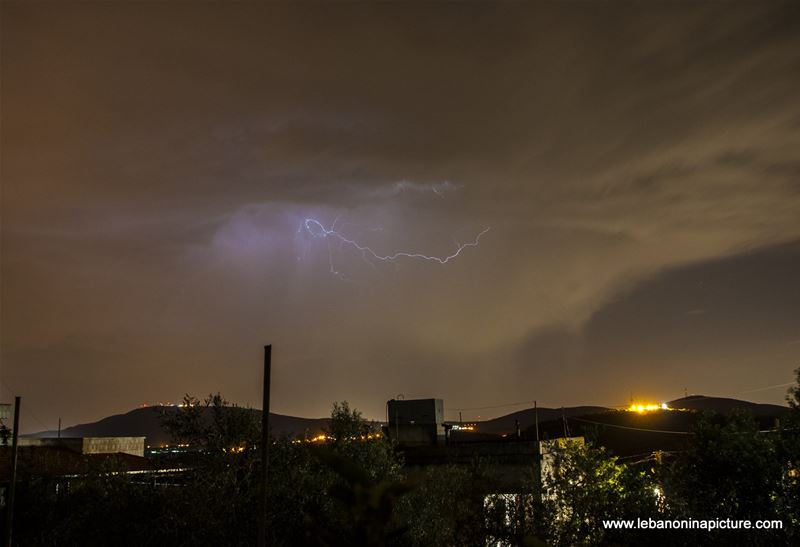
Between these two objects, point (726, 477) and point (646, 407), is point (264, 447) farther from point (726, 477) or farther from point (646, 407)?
point (646, 407)

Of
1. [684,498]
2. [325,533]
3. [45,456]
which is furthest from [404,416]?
[325,533]

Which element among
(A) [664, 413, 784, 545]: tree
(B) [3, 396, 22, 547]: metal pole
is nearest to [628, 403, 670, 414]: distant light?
(A) [664, 413, 784, 545]: tree

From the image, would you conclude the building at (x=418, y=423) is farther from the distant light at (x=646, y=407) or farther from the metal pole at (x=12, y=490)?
the distant light at (x=646, y=407)

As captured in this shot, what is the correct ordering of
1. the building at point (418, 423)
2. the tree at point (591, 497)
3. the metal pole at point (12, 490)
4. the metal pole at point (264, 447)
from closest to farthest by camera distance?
the metal pole at point (264, 447) < the tree at point (591, 497) < the metal pole at point (12, 490) < the building at point (418, 423)

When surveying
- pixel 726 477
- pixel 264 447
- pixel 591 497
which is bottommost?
pixel 591 497

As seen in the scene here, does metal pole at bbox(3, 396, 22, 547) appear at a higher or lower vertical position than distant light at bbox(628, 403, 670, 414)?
lower

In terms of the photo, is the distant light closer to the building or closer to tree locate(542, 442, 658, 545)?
the building

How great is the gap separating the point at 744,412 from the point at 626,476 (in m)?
3.94

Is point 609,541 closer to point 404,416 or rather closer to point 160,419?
point 160,419

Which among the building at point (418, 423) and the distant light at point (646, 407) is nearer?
the building at point (418, 423)

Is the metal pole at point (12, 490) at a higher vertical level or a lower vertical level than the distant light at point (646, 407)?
lower

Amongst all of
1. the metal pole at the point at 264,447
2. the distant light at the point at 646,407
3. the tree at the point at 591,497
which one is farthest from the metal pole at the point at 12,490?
the distant light at the point at 646,407

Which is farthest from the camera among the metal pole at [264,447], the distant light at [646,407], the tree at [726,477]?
the distant light at [646,407]

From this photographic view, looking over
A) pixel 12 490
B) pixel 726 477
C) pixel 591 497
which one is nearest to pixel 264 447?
pixel 591 497
